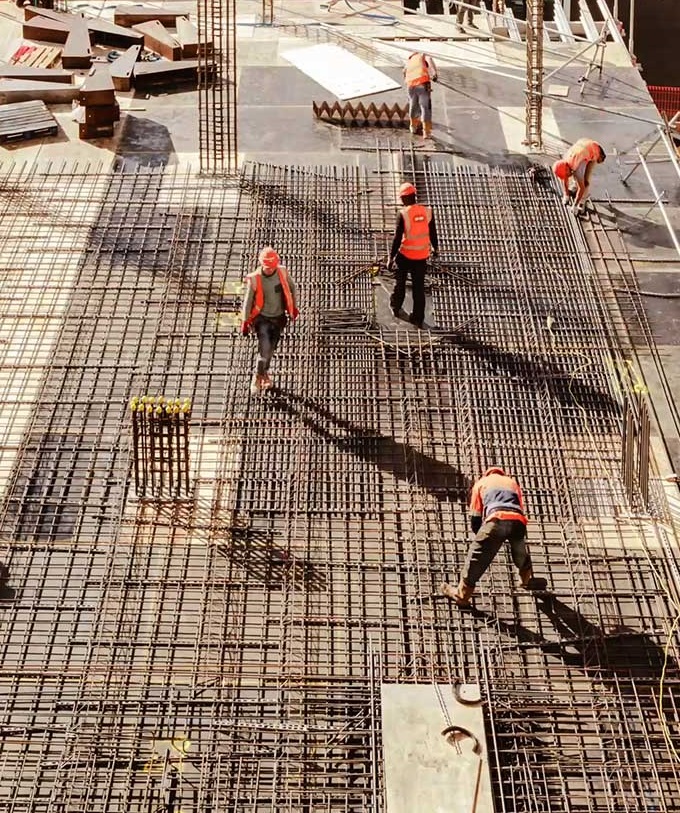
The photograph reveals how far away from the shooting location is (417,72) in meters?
17.6

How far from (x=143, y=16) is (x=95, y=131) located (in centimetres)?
502

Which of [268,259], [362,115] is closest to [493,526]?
[268,259]

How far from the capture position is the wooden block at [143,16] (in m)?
22.0

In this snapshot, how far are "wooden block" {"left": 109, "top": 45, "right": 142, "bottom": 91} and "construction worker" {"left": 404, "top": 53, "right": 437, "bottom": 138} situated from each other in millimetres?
5339

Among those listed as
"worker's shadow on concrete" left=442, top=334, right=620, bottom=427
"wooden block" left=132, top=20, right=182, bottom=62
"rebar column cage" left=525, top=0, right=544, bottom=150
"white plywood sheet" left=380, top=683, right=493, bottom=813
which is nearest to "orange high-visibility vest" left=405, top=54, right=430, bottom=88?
"rebar column cage" left=525, top=0, right=544, bottom=150

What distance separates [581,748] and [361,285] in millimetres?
7547

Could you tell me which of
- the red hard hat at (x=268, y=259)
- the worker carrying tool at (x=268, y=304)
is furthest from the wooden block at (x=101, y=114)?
the red hard hat at (x=268, y=259)

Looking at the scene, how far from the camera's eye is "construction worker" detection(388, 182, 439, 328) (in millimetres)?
13211

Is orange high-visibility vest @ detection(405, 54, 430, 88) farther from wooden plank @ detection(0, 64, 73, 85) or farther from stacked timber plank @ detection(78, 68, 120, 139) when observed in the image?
wooden plank @ detection(0, 64, 73, 85)

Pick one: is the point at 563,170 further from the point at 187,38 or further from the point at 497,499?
the point at 187,38

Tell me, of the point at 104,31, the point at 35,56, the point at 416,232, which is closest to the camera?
the point at 416,232

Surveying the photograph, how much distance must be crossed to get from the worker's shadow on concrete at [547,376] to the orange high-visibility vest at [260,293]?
2589 millimetres

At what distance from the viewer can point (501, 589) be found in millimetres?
10602

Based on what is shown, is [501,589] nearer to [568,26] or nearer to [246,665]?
[246,665]
